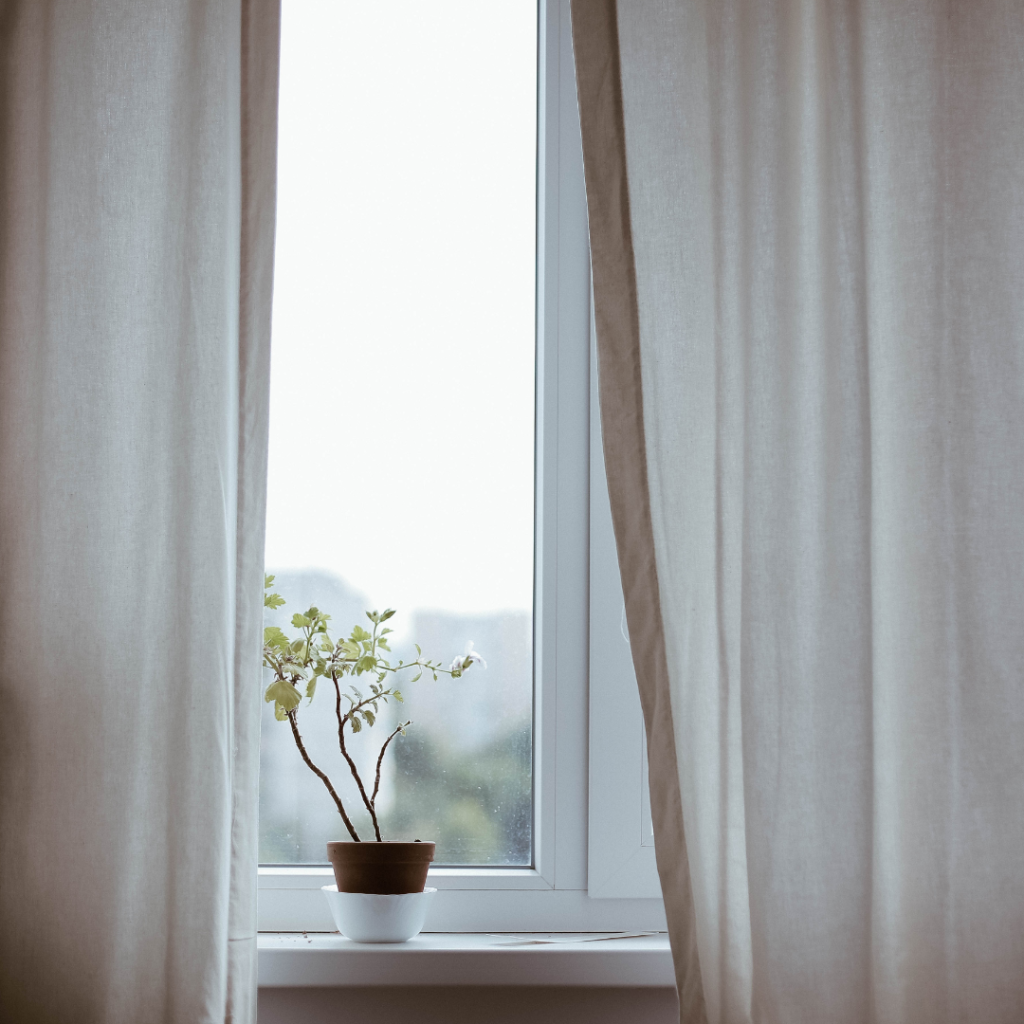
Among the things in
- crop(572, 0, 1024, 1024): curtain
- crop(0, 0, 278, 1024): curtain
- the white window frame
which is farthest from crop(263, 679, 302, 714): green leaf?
crop(572, 0, 1024, 1024): curtain

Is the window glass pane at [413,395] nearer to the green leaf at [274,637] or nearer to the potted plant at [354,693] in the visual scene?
the potted plant at [354,693]

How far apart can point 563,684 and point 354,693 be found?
29 cm

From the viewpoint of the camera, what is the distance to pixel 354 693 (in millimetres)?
1487

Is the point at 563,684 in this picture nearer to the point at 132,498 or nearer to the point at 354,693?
the point at 354,693

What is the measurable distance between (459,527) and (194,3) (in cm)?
73

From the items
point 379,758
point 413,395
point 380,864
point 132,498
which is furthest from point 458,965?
point 413,395

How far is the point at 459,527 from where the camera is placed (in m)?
1.51

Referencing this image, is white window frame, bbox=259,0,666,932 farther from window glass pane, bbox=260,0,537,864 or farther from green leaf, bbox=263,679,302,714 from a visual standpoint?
green leaf, bbox=263,679,302,714

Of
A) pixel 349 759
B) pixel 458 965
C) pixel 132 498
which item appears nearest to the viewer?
pixel 132 498

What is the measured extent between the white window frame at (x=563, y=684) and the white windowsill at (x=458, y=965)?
0.37ft

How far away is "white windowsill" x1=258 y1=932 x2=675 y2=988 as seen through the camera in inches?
48.8

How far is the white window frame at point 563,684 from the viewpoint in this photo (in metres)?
1.42

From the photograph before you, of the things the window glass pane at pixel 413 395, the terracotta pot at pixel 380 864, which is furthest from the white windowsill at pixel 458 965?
the window glass pane at pixel 413 395

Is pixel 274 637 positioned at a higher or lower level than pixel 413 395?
lower
